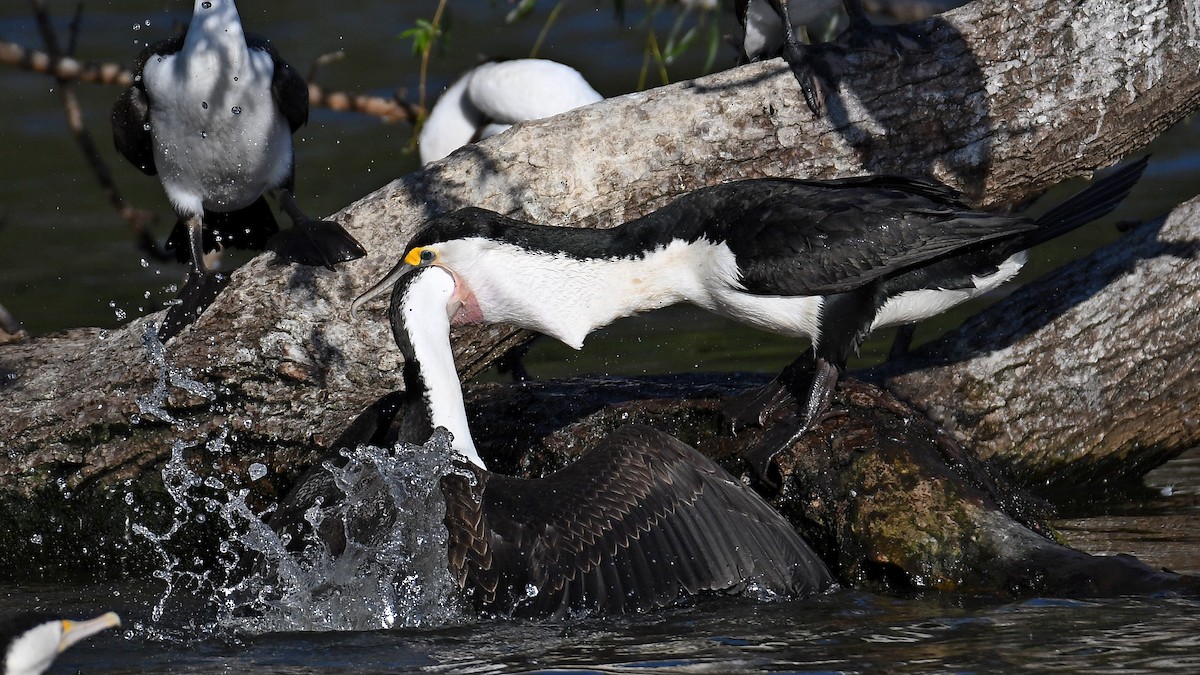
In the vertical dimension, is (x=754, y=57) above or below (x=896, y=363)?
above

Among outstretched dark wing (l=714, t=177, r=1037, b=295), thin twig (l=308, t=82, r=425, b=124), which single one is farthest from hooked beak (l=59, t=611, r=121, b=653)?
thin twig (l=308, t=82, r=425, b=124)

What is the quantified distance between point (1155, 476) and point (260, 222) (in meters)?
3.66

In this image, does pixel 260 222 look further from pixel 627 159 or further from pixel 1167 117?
pixel 1167 117

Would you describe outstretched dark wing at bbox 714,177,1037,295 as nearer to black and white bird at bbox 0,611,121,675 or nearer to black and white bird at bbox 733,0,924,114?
black and white bird at bbox 733,0,924,114

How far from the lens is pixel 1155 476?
5879 mm

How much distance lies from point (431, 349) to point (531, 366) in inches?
114

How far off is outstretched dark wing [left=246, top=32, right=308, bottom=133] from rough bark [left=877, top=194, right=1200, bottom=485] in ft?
8.06

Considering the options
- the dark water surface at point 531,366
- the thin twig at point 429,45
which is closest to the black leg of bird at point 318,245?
the dark water surface at point 531,366

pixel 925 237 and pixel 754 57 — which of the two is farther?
pixel 754 57

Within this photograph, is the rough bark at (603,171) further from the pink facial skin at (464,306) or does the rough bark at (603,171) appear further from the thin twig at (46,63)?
the thin twig at (46,63)

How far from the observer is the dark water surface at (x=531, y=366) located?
3887 millimetres

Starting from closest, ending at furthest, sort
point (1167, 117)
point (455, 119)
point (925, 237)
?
point (925, 237) < point (1167, 117) < point (455, 119)

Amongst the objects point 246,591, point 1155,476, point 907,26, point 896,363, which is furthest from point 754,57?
point 246,591

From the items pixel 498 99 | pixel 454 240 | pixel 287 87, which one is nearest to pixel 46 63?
pixel 287 87
